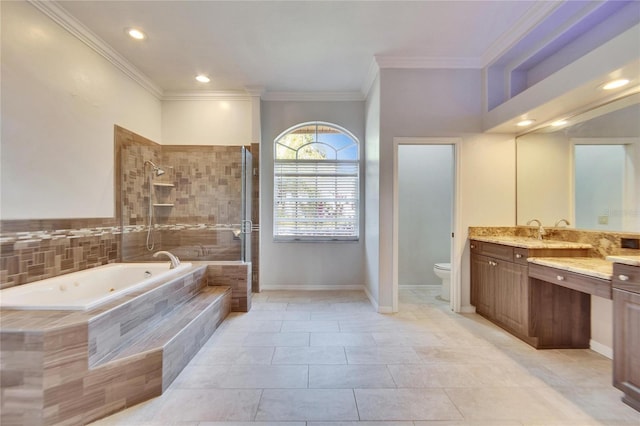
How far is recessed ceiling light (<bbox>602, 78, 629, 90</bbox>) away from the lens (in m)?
1.94

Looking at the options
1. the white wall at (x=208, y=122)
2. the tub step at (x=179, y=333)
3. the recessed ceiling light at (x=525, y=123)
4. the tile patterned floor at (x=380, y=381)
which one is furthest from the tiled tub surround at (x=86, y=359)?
the recessed ceiling light at (x=525, y=123)

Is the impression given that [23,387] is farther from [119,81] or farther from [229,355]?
[119,81]

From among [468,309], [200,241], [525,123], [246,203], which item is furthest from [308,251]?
[525,123]

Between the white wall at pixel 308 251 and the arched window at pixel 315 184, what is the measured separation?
0.11 m

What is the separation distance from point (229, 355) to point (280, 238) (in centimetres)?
208

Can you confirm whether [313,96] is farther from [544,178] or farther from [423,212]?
Answer: [544,178]

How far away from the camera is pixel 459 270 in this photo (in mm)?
3242

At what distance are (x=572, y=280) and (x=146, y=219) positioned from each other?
457 centimetres

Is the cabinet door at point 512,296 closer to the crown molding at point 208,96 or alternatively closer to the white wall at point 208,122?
the white wall at point 208,122

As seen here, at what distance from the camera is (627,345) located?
1663mm

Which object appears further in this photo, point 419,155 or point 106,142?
point 419,155

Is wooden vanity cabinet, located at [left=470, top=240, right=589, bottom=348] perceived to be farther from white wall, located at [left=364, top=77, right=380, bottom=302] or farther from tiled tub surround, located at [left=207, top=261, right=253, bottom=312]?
tiled tub surround, located at [left=207, top=261, right=253, bottom=312]

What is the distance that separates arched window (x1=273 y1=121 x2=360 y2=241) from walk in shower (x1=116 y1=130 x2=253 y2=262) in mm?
551

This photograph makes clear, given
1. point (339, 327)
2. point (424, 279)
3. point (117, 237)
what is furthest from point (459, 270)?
point (117, 237)
